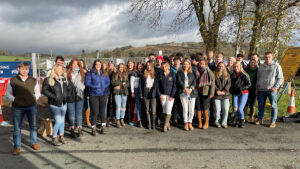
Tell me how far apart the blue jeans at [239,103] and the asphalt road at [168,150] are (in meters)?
0.44

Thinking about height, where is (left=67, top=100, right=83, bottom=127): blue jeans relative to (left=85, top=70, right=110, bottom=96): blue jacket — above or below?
below

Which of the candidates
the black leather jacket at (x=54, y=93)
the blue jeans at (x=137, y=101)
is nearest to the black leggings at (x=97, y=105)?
the black leather jacket at (x=54, y=93)

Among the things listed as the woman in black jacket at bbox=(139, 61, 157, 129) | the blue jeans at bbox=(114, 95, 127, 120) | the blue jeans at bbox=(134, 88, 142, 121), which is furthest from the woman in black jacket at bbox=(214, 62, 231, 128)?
the blue jeans at bbox=(114, 95, 127, 120)

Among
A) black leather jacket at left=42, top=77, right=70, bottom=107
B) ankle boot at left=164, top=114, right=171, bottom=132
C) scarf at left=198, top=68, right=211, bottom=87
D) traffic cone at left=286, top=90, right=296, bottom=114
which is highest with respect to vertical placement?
scarf at left=198, top=68, right=211, bottom=87

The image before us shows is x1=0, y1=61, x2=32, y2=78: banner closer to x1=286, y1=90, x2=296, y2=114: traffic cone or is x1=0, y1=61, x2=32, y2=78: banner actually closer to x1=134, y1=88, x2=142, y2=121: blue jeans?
x1=134, y1=88, x2=142, y2=121: blue jeans

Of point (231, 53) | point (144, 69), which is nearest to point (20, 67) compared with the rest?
point (144, 69)

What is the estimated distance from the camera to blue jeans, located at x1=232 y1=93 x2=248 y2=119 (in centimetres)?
539

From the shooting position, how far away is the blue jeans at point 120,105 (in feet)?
18.1

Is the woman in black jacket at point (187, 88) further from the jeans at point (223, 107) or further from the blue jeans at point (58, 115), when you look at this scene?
the blue jeans at point (58, 115)

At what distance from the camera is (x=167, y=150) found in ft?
13.1

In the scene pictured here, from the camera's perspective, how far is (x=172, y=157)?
3697mm

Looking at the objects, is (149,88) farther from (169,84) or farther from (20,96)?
(20,96)

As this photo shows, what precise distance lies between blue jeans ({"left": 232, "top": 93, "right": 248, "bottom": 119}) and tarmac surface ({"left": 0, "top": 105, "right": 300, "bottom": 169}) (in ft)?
1.47

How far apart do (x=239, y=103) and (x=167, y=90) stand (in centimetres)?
216
